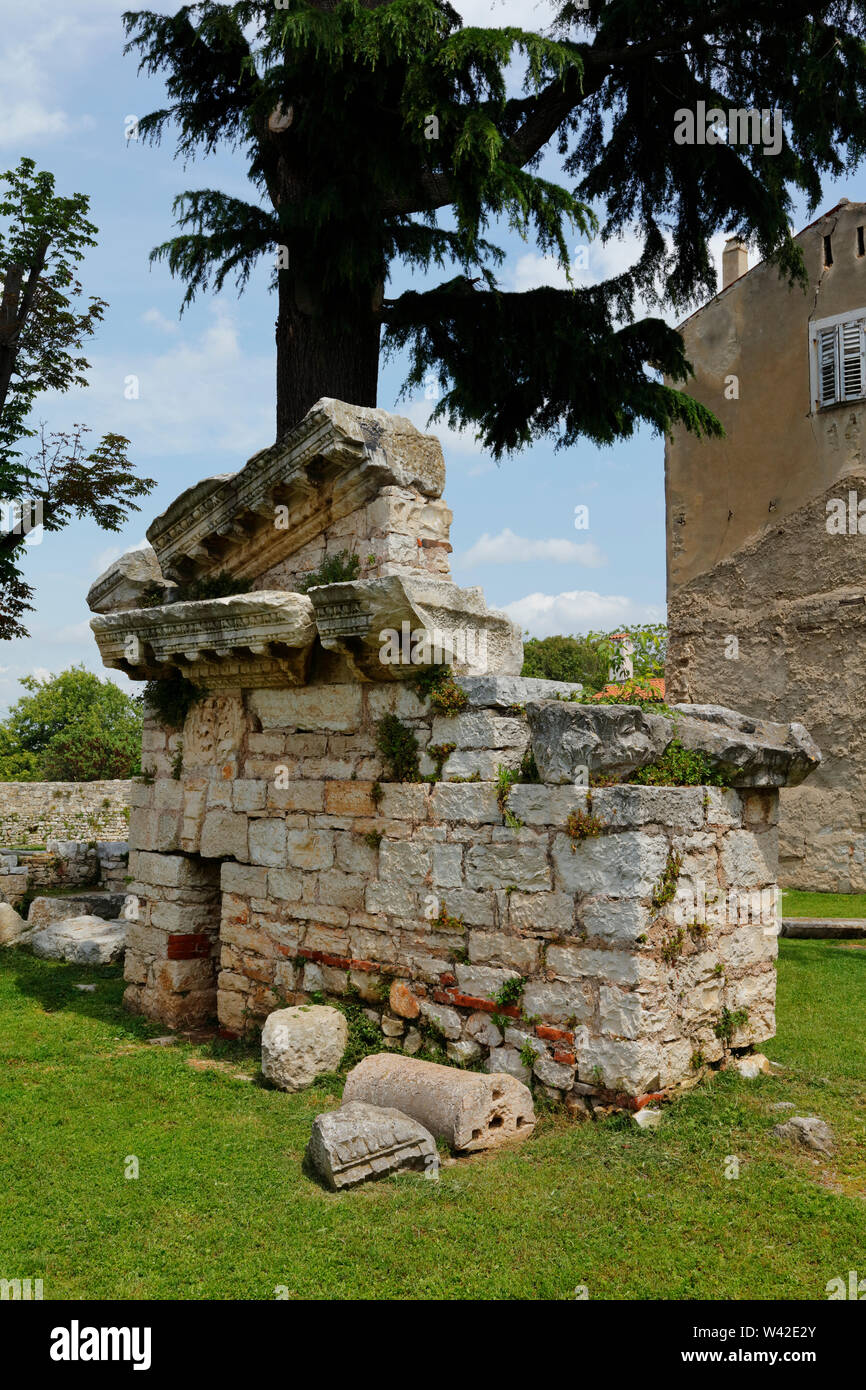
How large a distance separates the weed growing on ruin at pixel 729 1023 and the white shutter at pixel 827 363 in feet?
32.1

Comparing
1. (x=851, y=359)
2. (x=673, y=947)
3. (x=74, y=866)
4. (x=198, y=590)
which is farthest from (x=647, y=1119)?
(x=74, y=866)

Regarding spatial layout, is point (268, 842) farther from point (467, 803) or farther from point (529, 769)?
point (529, 769)

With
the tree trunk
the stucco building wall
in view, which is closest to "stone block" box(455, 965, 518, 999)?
the tree trunk

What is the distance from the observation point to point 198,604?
6566 millimetres

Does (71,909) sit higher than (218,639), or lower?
lower

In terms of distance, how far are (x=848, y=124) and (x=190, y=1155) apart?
10521mm

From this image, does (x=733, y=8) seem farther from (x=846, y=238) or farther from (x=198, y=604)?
(x=198, y=604)

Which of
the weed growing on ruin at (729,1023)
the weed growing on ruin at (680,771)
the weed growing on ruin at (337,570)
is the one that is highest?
the weed growing on ruin at (337,570)

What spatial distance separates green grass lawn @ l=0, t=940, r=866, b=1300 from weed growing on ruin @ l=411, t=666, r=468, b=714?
2.28 m

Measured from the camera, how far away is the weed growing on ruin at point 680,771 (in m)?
5.22

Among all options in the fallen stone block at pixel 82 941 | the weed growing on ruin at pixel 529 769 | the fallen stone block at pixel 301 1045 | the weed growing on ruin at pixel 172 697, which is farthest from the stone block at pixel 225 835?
the fallen stone block at pixel 82 941

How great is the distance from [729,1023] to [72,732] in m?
32.9

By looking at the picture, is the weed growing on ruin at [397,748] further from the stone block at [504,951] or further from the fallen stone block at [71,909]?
the fallen stone block at [71,909]

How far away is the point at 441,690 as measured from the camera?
5723 mm
